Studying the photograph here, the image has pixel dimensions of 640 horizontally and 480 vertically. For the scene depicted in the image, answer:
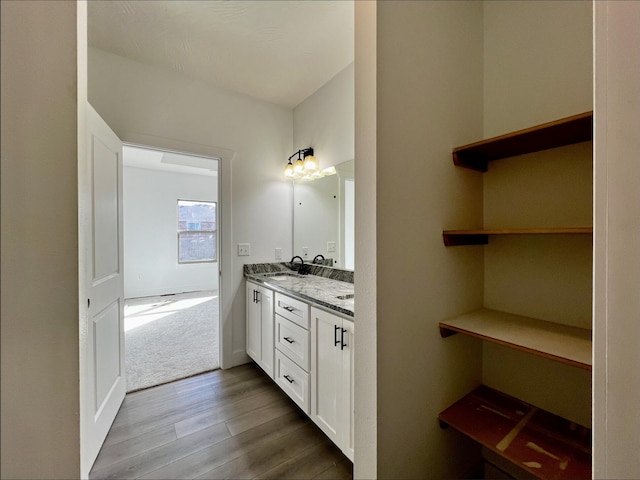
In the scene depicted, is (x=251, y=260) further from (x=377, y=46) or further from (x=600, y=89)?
(x=600, y=89)

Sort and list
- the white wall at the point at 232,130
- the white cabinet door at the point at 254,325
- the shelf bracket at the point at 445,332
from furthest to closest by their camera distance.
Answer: the white cabinet door at the point at 254,325 < the white wall at the point at 232,130 < the shelf bracket at the point at 445,332

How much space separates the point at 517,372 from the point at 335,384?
92cm

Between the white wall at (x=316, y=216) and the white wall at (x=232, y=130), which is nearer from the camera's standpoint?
the white wall at (x=232, y=130)

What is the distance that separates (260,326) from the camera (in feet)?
7.57

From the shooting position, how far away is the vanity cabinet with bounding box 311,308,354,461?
1.36 meters

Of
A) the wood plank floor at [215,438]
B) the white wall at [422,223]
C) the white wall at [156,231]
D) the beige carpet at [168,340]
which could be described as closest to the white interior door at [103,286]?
the wood plank floor at [215,438]

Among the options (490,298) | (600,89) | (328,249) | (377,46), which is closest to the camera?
(600,89)

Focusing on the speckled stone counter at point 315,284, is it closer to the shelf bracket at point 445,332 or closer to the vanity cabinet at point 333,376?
the vanity cabinet at point 333,376

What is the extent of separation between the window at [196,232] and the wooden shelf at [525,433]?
5842 millimetres

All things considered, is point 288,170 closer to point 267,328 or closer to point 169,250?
point 267,328

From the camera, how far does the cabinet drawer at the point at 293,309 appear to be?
5.56 ft

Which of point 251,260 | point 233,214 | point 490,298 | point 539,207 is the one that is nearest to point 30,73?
→ point 539,207

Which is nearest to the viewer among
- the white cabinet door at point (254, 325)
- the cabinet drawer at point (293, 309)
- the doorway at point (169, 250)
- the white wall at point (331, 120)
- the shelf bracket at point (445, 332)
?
the shelf bracket at point (445, 332)

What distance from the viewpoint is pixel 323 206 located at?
2588 millimetres
